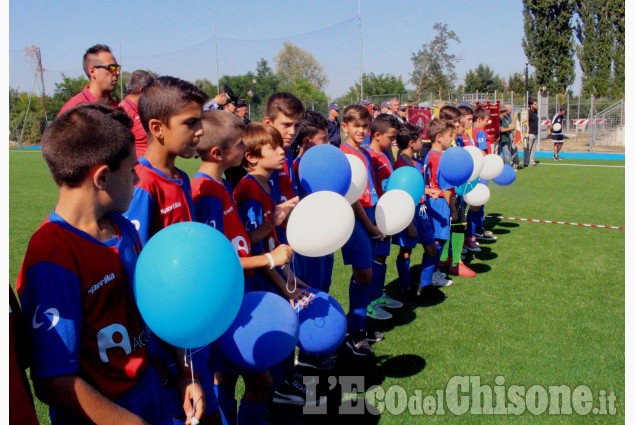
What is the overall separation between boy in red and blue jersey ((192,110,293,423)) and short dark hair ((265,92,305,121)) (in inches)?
32.2

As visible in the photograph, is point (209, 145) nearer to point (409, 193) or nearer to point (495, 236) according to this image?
point (409, 193)

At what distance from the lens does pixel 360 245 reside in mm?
3971

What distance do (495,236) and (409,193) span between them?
14.1 ft

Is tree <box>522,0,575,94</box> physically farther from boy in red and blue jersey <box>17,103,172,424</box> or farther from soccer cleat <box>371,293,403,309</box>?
boy in red and blue jersey <box>17,103,172,424</box>

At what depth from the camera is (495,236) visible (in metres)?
7.89

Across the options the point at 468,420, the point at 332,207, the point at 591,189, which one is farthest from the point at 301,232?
the point at 591,189

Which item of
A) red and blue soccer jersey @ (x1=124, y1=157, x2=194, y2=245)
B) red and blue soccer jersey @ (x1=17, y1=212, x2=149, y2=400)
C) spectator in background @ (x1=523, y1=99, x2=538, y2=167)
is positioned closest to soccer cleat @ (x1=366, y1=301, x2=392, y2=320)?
red and blue soccer jersey @ (x1=124, y1=157, x2=194, y2=245)

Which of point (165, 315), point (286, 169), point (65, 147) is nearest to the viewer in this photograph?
point (65, 147)

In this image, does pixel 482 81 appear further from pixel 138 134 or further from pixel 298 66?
pixel 138 134

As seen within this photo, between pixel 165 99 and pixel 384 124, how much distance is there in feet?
8.96

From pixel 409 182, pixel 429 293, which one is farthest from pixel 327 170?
pixel 429 293

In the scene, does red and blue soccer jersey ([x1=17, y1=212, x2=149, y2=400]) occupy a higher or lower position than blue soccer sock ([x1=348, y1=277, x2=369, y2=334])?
higher

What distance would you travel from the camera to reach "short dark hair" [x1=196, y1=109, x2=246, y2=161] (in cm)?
247

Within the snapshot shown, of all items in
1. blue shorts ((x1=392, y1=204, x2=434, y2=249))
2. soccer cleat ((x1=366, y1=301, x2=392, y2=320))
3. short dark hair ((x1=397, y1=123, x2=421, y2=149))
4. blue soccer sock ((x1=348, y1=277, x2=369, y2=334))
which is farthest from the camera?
blue shorts ((x1=392, y1=204, x2=434, y2=249))
